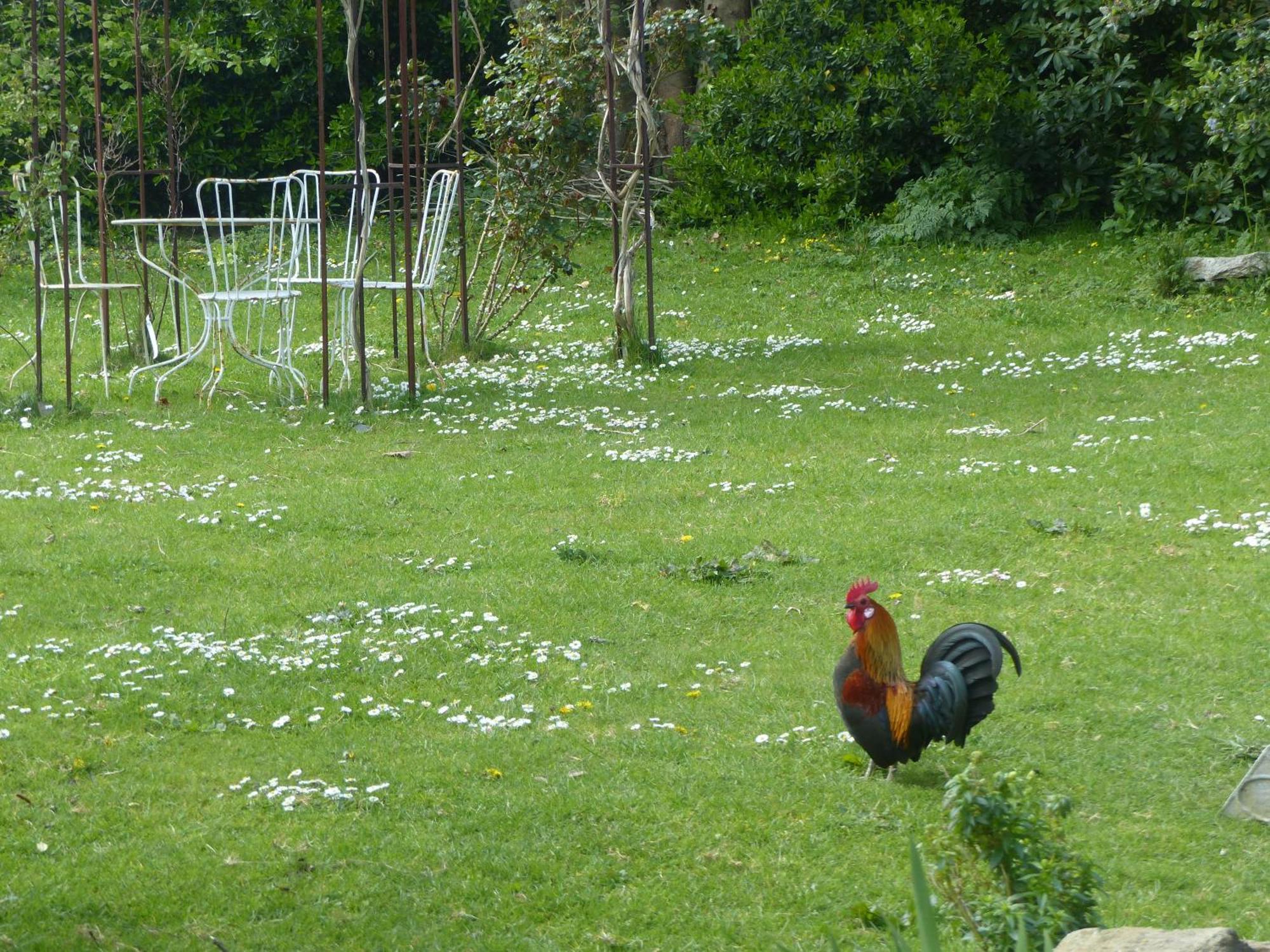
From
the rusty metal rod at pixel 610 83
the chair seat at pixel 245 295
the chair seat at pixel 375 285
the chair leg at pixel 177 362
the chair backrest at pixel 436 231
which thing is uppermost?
the rusty metal rod at pixel 610 83

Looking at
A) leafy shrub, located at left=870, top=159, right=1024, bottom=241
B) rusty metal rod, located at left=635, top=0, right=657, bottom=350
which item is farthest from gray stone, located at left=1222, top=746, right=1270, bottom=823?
leafy shrub, located at left=870, top=159, right=1024, bottom=241

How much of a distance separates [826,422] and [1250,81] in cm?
622

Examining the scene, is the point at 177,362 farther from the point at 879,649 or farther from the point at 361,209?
the point at 879,649

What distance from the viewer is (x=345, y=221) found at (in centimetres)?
1920

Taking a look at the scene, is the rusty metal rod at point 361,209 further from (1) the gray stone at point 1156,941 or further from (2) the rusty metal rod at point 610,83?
(1) the gray stone at point 1156,941

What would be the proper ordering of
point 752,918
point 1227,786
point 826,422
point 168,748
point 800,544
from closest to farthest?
point 752,918
point 1227,786
point 168,748
point 800,544
point 826,422

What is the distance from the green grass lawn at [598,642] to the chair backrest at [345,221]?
4.98ft

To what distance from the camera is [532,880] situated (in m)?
4.02

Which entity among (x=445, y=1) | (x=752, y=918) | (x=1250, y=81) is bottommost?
(x=752, y=918)

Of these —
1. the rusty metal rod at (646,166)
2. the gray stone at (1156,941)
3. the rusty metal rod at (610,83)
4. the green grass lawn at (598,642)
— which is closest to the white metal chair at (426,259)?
the green grass lawn at (598,642)

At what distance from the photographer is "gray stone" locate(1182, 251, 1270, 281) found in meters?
13.2

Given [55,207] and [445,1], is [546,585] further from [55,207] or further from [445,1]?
Answer: [445,1]

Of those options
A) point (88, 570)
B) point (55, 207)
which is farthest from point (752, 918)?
point (55, 207)

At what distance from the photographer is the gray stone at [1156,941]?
106 inches
